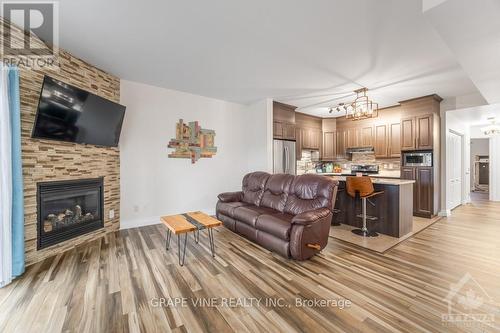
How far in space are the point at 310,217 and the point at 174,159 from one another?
3154 millimetres

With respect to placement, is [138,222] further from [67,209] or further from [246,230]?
[246,230]

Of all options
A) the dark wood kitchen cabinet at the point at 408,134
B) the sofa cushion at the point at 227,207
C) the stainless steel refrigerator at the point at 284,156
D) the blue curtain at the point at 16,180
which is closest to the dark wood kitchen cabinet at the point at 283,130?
the stainless steel refrigerator at the point at 284,156

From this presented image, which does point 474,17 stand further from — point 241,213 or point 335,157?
point 335,157

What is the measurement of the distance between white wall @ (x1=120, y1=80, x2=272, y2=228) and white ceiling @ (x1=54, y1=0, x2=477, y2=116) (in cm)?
44

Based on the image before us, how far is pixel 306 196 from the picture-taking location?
322 centimetres

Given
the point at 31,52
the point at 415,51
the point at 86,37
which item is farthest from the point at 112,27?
the point at 415,51

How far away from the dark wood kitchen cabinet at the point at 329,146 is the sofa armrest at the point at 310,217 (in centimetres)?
417

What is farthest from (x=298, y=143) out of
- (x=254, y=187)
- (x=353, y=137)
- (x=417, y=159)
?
(x=417, y=159)

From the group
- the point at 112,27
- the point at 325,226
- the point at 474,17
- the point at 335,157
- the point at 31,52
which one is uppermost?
the point at 112,27

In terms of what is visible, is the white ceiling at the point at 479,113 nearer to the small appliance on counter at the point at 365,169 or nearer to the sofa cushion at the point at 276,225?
the small appliance on counter at the point at 365,169

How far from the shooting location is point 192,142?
4.64 metres

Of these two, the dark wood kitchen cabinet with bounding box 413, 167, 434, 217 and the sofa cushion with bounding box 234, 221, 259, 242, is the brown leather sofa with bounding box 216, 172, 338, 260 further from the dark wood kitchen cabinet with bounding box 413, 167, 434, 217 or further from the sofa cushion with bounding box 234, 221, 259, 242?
the dark wood kitchen cabinet with bounding box 413, 167, 434, 217

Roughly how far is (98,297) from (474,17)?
406 cm

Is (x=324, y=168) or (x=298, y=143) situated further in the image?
(x=324, y=168)
